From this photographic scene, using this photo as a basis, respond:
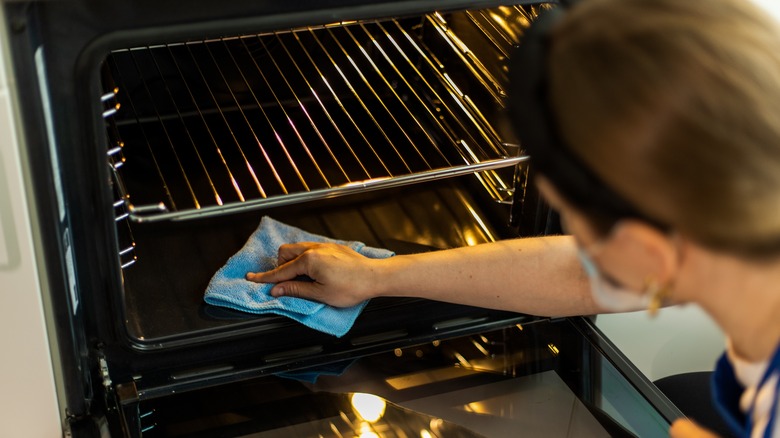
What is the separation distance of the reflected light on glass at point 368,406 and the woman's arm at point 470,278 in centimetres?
13

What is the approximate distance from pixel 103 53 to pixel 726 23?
61cm

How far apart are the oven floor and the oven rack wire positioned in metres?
0.04

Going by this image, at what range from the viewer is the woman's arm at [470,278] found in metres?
1.21

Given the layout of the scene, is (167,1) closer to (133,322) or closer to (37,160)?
(37,160)

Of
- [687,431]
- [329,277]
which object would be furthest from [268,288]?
[687,431]

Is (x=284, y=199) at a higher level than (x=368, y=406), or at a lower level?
higher

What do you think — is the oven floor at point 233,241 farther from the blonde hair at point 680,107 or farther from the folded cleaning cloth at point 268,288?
the blonde hair at point 680,107

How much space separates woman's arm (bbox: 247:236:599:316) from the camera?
121cm

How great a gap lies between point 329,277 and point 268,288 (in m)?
0.09

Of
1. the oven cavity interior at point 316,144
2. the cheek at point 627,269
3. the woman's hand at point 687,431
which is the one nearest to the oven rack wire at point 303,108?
the oven cavity interior at point 316,144

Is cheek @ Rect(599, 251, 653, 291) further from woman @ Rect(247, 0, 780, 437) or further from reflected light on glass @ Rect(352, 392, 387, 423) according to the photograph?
reflected light on glass @ Rect(352, 392, 387, 423)

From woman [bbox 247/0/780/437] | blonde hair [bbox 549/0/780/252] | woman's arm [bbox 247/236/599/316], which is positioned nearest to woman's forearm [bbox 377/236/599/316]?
woman's arm [bbox 247/236/599/316]

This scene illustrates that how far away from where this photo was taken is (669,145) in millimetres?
562

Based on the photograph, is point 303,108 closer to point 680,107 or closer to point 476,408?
point 476,408
